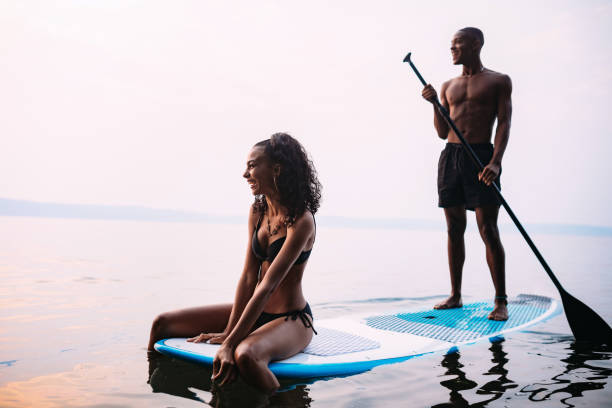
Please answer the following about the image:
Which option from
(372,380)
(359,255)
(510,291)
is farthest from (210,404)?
(359,255)

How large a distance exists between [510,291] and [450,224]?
2977 millimetres

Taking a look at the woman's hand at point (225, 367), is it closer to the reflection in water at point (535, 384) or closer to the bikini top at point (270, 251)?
the bikini top at point (270, 251)

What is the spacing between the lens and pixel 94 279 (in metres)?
6.25

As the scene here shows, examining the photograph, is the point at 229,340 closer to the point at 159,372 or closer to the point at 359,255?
the point at 159,372

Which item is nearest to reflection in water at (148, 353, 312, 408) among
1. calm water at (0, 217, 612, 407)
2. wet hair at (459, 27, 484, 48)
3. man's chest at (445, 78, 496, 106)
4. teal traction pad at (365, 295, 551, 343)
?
calm water at (0, 217, 612, 407)

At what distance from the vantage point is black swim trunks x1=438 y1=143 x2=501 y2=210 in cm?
412

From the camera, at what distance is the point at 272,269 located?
246 cm

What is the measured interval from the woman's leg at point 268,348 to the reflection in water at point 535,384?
748 millimetres

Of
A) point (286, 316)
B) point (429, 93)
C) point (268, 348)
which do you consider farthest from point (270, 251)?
point (429, 93)

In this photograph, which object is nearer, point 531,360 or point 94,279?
point 531,360

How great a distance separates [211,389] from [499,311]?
8.53ft

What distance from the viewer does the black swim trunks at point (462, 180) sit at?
412 cm

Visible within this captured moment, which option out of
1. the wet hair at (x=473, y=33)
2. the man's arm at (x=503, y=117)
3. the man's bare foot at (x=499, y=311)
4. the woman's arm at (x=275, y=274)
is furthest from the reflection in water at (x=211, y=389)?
the wet hair at (x=473, y=33)

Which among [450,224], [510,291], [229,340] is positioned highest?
[450,224]
